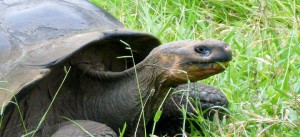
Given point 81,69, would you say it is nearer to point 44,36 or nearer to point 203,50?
point 44,36

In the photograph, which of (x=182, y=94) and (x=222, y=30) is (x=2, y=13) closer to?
(x=182, y=94)

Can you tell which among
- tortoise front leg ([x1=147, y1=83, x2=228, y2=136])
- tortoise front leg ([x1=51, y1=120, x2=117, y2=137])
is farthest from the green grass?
tortoise front leg ([x1=51, y1=120, x2=117, y2=137])

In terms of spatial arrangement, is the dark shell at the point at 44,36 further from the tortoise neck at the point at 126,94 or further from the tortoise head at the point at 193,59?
the tortoise head at the point at 193,59

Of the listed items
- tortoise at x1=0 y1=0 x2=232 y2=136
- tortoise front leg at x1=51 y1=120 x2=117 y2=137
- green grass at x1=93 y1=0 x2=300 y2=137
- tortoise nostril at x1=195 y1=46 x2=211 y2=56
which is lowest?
green grass at x1=93 y1=0 x2=300 y2=137

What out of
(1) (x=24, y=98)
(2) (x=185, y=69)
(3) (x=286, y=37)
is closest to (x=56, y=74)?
(1) (x=24, y=98)

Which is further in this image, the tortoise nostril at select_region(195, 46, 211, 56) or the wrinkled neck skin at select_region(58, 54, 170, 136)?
the wrinkled neck skin at select_region(58, 54, 170, 136)

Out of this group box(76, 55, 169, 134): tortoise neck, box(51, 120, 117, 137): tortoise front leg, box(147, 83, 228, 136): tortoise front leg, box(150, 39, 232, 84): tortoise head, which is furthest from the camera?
box(147, 83, 228, 136): tortoise front leg

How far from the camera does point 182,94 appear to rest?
362 centimetres

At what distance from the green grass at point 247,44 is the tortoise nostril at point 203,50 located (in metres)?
0.38

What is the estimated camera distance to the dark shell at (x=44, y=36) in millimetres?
3098

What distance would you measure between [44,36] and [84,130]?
440 millimetres

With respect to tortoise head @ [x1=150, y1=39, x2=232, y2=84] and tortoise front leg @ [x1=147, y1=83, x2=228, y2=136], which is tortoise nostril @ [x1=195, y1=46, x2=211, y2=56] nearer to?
tortoise head @ [x1=150, y1=39, x2=232, y2=84]

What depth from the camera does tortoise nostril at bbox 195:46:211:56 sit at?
304 centimetres

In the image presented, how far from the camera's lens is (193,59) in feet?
10.0
